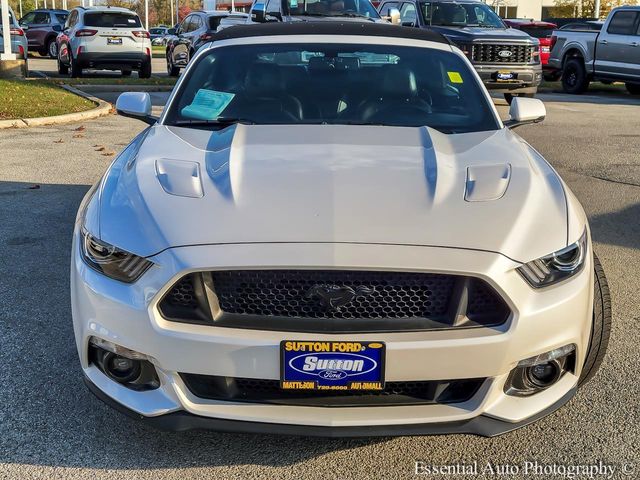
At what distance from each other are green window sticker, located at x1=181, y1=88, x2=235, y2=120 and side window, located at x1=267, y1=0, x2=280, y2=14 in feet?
31.8

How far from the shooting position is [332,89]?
4309mm

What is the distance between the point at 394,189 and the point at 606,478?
1.28m

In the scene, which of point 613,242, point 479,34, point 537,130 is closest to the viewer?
point 613,242

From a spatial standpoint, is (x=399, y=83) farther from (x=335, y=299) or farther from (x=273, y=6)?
(x=273, y=6)

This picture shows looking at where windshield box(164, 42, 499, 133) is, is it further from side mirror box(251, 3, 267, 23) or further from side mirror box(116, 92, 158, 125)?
side mirror box(251, 3, 267, 23)

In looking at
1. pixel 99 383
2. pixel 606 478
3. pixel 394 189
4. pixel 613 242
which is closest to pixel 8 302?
pixel 99 383

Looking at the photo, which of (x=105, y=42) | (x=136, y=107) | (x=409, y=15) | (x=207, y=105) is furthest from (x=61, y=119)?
(x=105, y=42)

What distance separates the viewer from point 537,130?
37.8 ft

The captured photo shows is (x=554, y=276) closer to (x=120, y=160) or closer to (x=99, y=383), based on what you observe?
(x=99, y=383)

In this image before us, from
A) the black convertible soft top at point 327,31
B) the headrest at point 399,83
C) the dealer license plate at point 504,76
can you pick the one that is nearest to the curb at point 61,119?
the dealer license plate at point 504,76

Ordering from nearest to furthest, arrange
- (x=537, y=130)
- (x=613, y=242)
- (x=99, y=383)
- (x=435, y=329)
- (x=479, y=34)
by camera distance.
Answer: (x=435, y=329) → (x=99, y=383) → (x=613, y=242) → (x=537, y=130) → (x=479, y=34)

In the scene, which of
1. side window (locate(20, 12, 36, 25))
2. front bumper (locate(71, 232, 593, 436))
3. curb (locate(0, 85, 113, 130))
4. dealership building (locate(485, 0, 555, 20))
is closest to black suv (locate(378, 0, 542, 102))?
curb (locate(0, 85, 113, 130))

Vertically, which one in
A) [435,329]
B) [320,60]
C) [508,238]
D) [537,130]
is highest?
[320,60]

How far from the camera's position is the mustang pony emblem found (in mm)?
2623
